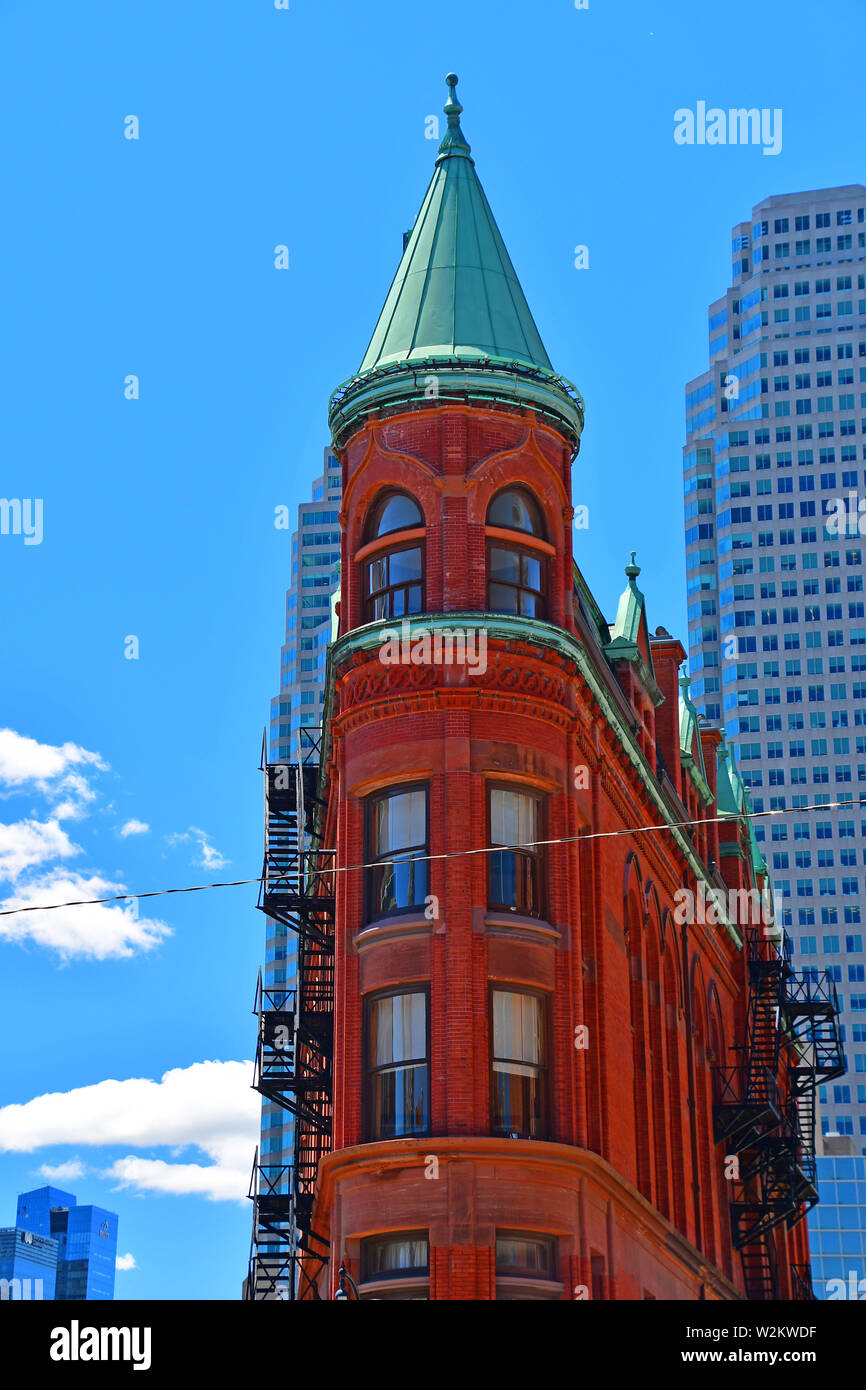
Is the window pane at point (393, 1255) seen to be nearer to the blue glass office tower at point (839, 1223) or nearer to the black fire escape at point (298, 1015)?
the black fire escape at point (298, 1015)

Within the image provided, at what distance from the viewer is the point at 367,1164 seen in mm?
30172

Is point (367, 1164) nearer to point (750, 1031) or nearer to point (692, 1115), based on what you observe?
point (692, 1115)

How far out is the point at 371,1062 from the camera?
103 ft

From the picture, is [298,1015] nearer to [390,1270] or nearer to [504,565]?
[390,1270]

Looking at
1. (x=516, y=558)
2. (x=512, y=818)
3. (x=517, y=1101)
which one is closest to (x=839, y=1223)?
(x=516, y=558)

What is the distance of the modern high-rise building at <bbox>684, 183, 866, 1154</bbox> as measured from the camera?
168m

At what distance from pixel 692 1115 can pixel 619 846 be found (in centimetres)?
954

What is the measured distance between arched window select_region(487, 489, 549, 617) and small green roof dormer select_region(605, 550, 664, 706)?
706 centimetres

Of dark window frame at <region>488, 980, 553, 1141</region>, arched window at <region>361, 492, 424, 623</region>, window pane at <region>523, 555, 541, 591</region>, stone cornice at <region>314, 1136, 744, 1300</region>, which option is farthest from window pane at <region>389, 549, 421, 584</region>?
stone cornice at <region>314, 1136, 744, 1300</region>

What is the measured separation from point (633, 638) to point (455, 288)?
33.8 feet

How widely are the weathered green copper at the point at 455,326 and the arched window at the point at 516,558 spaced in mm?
1893

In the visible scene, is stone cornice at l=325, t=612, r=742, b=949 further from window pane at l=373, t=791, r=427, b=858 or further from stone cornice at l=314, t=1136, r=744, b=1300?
stone cornice at l=314, t=1136, r=744, b=1300
